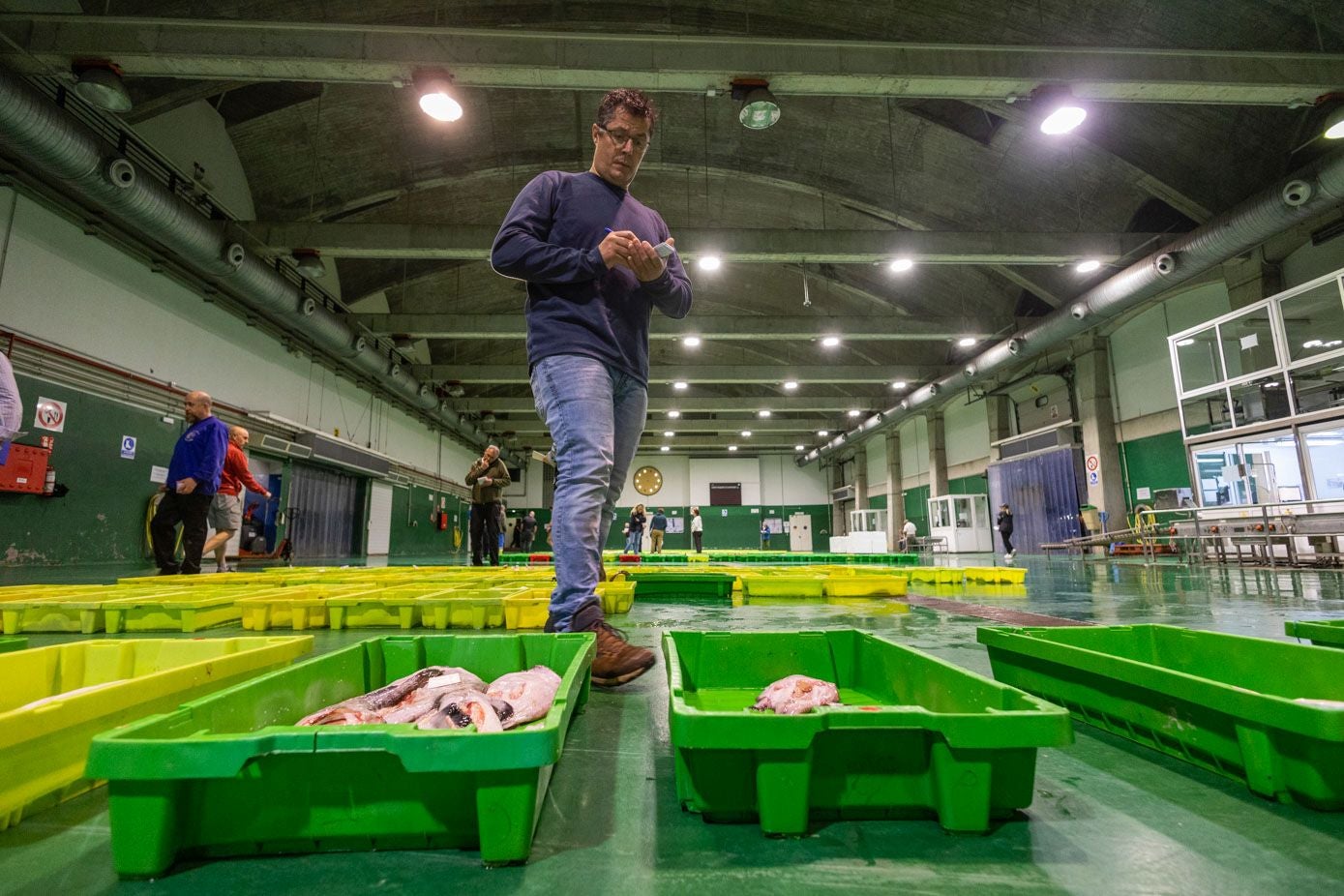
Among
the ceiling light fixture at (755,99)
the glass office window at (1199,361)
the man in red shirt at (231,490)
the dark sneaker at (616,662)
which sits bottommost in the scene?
the dark sneaker at (616,662)

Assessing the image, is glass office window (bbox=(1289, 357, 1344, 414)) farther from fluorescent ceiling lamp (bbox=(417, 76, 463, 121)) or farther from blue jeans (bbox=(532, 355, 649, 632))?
fluorescent ceiling lamp (bbox=(417, 76, 463, 121))

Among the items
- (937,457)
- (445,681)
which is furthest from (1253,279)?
(445,681)

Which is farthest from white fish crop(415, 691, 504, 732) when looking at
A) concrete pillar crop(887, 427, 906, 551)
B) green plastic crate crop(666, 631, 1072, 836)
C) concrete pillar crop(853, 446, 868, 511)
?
concrete pillar crop(853, 446, 868, 511)

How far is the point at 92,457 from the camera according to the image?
7.50 m

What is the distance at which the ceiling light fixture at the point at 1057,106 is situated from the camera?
19.6 ft

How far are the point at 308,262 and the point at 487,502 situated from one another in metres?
4.71

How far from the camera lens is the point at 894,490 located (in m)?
22.9

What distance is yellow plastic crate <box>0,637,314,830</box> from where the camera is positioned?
0.77 m

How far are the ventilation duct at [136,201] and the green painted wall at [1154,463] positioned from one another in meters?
16.1

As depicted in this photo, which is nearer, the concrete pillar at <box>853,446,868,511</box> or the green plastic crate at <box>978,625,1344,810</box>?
the green plastic crate at <box>978,625,1344,810</box>

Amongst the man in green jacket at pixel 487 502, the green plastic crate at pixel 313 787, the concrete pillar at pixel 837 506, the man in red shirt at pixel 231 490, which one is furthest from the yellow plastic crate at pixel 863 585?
the concrete pillar at pixel 837 506

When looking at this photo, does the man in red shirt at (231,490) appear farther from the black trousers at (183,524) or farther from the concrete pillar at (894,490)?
the concrete pillar at (894,490)

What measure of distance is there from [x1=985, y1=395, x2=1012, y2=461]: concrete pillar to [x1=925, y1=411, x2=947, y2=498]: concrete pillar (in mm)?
2474

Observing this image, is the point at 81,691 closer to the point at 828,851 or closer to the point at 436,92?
the point at 828,851
